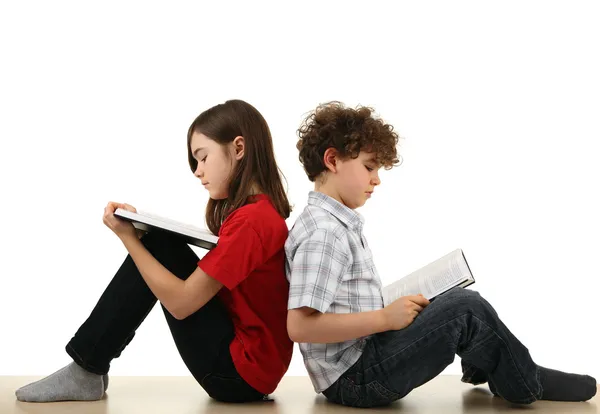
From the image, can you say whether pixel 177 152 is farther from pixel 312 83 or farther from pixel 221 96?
pixel 312 83

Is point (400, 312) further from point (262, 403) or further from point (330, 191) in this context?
point (262, 403)

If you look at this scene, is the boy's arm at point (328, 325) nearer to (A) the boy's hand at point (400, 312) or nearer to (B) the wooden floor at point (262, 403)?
(A) the boy's hand at point (400, 312)

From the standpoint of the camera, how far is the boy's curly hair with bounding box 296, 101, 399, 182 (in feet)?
6.15

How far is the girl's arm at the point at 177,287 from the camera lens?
1776 millimetres

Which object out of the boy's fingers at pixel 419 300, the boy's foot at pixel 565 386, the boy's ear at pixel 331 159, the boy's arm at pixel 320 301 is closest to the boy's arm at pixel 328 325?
the boy's arm at pixel 320 301

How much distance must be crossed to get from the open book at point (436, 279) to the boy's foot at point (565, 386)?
1.16 feet

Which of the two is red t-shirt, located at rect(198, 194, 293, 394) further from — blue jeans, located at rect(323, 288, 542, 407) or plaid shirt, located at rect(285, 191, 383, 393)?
blue jeans, located at rect(323, 288, 542, 407)

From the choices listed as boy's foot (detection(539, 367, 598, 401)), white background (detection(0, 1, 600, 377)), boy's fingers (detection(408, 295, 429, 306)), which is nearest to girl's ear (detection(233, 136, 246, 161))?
boy's fingers (detection(408, 295, 429, 306))

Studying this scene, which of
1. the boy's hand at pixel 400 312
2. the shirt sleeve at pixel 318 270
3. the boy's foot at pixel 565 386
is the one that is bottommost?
the boy's foot at pixel 565 386

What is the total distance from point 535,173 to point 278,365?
6.44 ft

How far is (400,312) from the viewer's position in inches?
69.1

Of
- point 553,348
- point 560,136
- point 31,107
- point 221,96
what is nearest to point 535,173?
point 560,136

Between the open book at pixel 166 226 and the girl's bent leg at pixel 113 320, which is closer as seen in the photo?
the open book at pixel 166 226

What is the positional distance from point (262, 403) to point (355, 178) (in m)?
0.59
